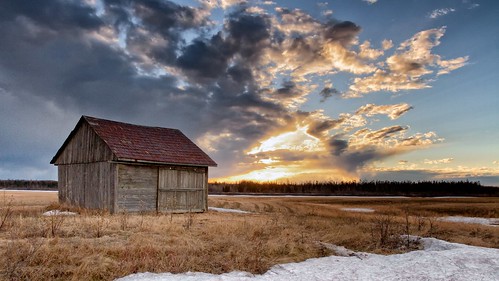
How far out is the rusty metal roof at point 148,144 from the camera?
75.7 feet

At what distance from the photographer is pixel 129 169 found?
2292 cm

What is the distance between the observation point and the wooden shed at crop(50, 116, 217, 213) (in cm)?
2253

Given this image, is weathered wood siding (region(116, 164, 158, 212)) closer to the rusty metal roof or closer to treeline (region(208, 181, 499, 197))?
the rusty metal roof

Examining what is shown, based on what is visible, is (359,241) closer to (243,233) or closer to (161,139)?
(243,233)

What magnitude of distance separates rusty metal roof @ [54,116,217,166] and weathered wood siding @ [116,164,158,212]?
2.59 feet

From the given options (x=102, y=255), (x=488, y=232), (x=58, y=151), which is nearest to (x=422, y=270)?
(x=102, y=255)

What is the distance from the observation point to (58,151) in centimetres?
2723

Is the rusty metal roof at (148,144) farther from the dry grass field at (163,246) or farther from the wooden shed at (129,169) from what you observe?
the dry grass field at (163,246)

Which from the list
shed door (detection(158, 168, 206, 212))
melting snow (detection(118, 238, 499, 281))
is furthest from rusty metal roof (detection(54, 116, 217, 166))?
melting snow (detection(118, 238, 499, 281))

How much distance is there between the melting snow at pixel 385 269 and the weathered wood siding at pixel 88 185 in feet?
49.8

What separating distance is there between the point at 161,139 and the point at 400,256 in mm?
20017

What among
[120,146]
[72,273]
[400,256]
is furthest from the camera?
[120,146]

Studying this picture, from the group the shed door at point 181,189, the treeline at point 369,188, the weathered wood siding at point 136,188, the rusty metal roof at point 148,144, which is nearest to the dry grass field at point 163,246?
the weathered wood siding at point 136,188

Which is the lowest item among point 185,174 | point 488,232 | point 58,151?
point 488,232
